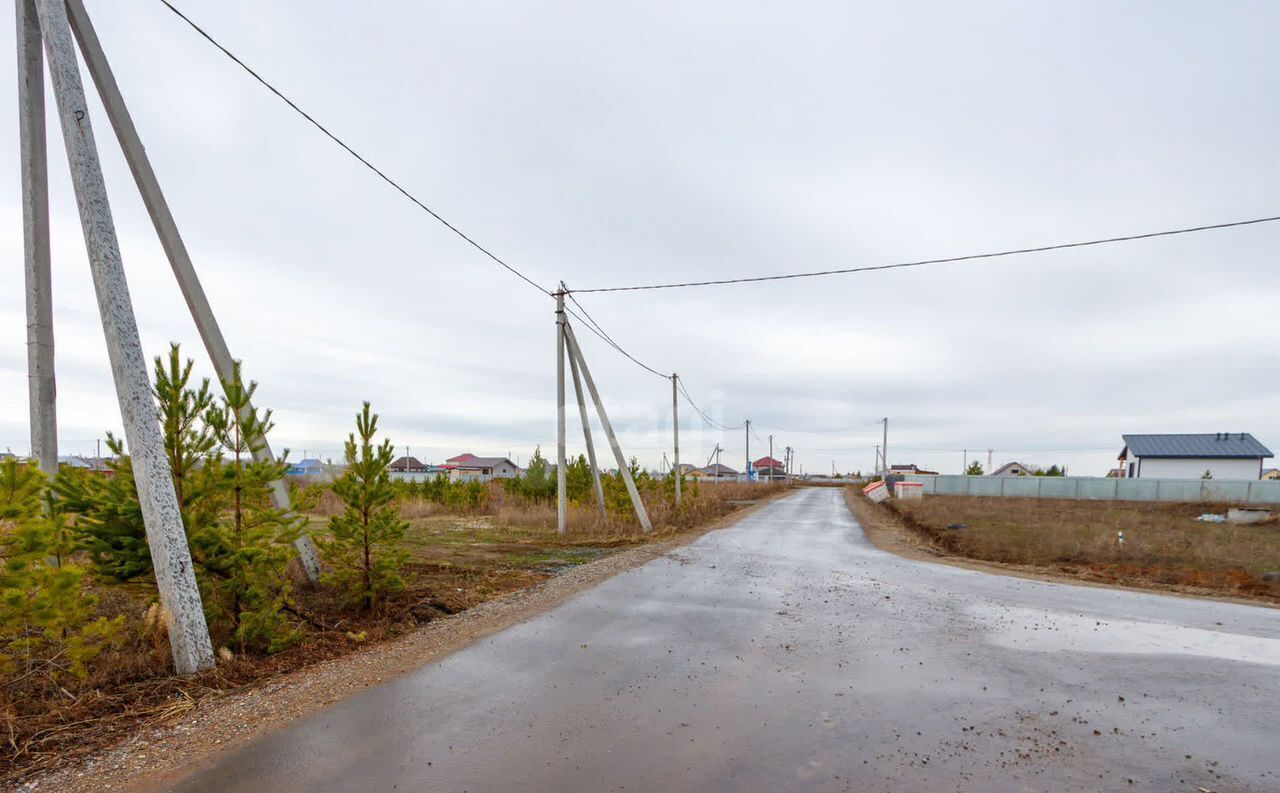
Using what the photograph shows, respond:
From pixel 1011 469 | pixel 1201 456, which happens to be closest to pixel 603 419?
pixel 1201 456

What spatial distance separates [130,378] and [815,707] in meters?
6.30

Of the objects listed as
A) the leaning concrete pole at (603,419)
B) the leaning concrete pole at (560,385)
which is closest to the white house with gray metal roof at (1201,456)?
the leaning concrete pole at (603,419)

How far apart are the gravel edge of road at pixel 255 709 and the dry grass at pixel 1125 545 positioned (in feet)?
37.5

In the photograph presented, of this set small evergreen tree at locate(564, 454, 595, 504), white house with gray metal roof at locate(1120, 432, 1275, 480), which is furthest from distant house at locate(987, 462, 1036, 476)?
small evergreen tree at locate(564, 454, 595, 504)

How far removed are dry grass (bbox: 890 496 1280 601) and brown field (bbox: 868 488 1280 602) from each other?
0.02m

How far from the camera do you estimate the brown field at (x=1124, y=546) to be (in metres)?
11.1

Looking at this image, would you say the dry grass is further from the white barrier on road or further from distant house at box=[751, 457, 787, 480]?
distant house at box=[751, 457, 787, 480]

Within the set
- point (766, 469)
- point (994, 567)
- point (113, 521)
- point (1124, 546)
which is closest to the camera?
point (113, 521)

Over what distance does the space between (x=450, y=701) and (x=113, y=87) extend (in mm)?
7087

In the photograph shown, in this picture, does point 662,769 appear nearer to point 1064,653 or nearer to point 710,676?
point 710,676

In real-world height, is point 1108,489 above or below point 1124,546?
below

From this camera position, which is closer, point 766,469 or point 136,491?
point 136,491

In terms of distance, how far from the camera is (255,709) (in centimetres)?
452

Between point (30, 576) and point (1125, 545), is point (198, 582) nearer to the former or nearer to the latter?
point (30, 576)
